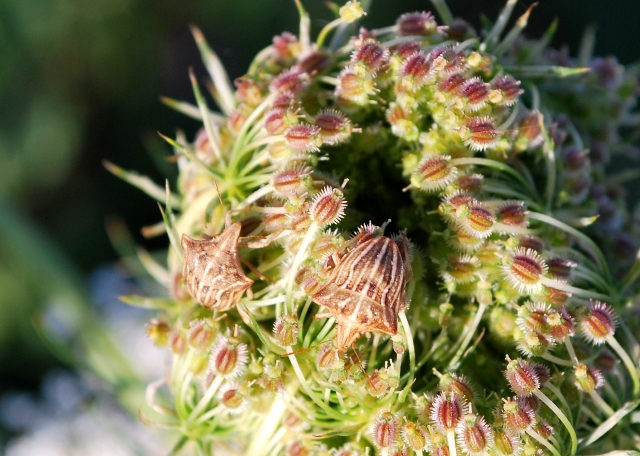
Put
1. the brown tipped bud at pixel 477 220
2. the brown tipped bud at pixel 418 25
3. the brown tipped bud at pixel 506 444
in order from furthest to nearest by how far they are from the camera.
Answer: the brown tipped bud at pixel 418 25 < the brown tipped bud at pixel 477 220 < the brown tipped bud at pixel 506 444

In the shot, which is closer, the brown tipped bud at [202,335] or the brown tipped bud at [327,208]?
the brown tipped bud at [327,208]

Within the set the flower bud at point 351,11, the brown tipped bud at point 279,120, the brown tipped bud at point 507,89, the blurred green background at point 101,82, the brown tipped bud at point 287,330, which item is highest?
the flower bud at point 351,11

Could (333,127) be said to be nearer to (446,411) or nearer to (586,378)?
(446,411)

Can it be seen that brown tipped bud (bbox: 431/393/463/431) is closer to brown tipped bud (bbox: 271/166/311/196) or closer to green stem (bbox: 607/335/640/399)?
green stem (bbox: 607/335/640/399)

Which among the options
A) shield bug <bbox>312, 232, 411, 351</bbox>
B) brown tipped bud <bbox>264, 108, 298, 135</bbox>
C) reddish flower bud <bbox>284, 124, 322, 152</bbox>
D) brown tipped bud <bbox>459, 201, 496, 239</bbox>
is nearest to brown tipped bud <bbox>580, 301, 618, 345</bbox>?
brown tipped bud <bbox>459, 201, 496, 239</bbox>

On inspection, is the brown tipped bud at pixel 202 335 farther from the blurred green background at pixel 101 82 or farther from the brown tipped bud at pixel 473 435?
the blurred green background at pixel 101 82

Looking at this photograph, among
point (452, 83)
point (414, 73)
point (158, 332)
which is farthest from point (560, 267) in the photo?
point (158, 332)

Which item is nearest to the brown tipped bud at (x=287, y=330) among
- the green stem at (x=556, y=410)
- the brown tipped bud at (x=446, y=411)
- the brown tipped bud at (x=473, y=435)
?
the brown tipped bud at (x=446, y=411)
